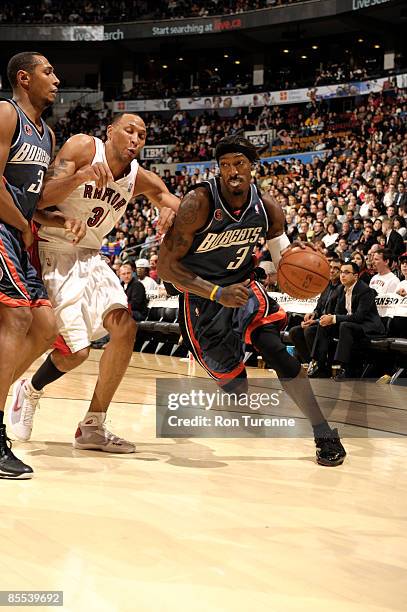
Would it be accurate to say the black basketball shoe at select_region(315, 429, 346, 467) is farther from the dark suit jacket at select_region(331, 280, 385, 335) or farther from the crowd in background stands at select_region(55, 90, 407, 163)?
the crowd in background stands at select_region(55, 90, 407, 163)

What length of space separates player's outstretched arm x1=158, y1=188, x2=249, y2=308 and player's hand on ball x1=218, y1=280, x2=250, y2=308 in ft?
0.22

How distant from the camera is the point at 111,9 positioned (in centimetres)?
2997

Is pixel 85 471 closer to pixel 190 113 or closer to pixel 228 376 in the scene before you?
pixel 228 376

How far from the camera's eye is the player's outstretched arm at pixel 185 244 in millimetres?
4258

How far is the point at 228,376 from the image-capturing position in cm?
467

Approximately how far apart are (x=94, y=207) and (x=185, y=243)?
0.54 meters

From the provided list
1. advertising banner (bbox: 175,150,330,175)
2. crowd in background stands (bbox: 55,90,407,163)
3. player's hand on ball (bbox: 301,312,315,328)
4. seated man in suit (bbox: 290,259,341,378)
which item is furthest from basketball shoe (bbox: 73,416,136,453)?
advertising banner (bbox: 175,150,330,175)

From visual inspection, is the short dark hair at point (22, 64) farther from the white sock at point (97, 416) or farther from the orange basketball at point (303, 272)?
the white sock at point (97, 416)

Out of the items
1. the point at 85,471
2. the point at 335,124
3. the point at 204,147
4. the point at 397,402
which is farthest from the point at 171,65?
the point at 85,471

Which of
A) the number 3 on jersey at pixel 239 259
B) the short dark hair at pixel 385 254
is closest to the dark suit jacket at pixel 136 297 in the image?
the short dark hair at pixel 385 254

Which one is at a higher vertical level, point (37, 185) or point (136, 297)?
point (37, 185)

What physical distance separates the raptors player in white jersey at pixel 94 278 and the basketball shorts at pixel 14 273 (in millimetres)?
378

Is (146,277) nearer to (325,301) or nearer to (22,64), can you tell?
(325,301)

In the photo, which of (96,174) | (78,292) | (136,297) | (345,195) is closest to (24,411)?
(78,292)
